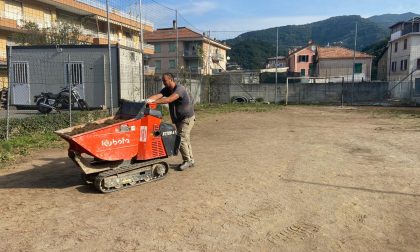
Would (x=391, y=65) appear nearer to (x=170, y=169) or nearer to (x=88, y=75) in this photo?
(x=88, y=75)

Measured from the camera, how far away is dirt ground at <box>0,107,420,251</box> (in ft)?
13.4

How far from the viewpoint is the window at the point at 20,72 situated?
17800 mm

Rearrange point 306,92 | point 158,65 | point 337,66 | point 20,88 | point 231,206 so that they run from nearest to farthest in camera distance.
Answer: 1. point 231,206
2. point 20,88
3. point 306,92
4. point 337,66
5. point 158,65

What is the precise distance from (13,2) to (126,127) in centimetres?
3096

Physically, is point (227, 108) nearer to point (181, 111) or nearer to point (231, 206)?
point (181, 111)

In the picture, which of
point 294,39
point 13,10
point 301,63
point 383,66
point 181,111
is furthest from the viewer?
point 301,63

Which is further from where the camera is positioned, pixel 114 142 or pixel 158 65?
pixel 158 65

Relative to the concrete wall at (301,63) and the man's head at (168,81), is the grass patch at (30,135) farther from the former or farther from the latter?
the concrete wall at (301,63)

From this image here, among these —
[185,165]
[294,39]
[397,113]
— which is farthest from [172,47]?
[185,165]

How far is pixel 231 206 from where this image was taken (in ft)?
16.9

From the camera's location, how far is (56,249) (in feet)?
12.7

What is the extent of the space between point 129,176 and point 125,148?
1.46ft

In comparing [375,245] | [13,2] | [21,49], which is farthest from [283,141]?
[13,2]

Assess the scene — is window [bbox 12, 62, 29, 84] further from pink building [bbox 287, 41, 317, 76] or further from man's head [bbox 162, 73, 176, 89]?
pink building [bbox 287, 41, 317, 76]
